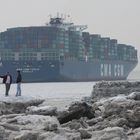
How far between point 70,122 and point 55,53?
8722cm

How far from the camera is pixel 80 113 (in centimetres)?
1265

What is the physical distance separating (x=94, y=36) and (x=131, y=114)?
4041 inches

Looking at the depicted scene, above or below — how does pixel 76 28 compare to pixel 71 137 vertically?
above

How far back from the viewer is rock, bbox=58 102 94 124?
1196 cm

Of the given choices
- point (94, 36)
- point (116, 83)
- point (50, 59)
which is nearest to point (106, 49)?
point (94, 36)

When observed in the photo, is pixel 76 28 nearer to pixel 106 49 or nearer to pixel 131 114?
pixel 106 49

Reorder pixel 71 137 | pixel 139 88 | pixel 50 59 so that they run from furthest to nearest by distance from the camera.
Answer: pixel 50 59 < pixel 139 88 < pixel 71 137

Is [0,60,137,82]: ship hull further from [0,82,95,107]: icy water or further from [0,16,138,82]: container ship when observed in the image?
[0,82,95,107]: icy water

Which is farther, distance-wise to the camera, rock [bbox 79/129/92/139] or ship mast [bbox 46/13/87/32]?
ship mast [bbox 46/13/87/32]

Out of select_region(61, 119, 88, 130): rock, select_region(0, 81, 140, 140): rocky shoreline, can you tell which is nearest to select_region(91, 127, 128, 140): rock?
select_region(0, 81, 140, 140): rocky shoreline

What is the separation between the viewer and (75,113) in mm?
12438

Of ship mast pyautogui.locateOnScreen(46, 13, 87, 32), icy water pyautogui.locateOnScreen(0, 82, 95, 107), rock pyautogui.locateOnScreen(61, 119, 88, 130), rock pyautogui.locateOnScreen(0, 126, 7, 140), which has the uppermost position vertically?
ship mast pyautogui.locateOnScreen(46, 13, 87, 32)

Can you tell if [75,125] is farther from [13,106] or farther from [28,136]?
[13,106]

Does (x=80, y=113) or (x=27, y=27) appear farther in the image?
(x=27, y=27)
